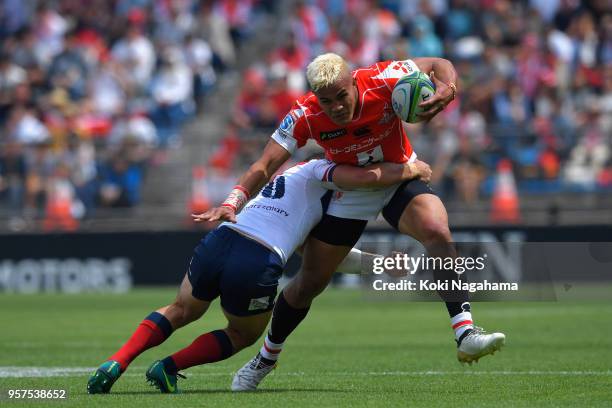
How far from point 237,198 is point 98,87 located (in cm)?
1629

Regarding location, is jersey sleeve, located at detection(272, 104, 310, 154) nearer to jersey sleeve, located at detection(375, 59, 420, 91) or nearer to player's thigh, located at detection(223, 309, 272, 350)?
jersey sleeve, located at detection(375, 59, 420, 91)

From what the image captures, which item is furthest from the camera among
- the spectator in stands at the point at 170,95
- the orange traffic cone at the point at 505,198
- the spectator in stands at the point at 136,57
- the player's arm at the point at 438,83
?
the spectator in stands at the point at 136,57

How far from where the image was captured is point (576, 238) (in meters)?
20.1

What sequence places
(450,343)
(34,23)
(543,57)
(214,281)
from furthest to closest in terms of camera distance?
(34,23), (543,57), (450,343), (214,281)

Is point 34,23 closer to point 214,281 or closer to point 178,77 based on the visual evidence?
point 178,77

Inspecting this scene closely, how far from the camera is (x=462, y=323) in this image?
8.20 meters

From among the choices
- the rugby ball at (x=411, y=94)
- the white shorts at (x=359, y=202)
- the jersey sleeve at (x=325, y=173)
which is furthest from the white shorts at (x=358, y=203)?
the rugby ball at (x=411, y=94)

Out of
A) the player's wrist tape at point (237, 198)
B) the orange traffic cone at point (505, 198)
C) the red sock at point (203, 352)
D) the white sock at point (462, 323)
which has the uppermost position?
the player's wrist tape at point (237, 198)

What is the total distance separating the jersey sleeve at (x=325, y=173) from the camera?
27.9 feet

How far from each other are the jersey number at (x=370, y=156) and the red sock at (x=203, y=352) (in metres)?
1.54

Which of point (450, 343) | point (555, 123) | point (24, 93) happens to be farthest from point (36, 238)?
point (450, 343)

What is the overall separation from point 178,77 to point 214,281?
16.3m

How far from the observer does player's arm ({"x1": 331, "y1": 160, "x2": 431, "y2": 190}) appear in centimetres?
846

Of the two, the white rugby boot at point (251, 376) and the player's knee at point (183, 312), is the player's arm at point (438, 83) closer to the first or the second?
the player's knee at point (183, 312)
